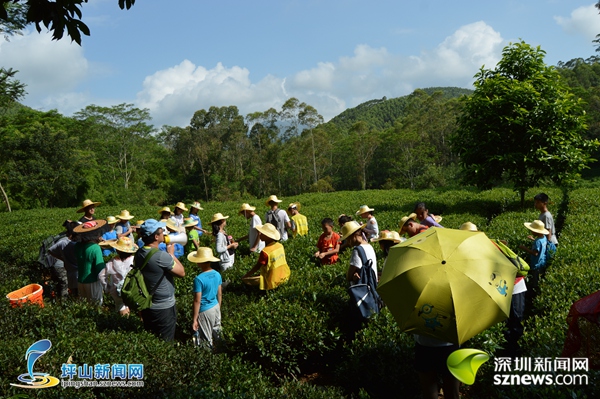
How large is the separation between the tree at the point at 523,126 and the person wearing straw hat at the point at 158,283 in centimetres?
1281

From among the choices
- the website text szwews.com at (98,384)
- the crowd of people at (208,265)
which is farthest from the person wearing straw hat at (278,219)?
the website text szwews.com at (98,384)

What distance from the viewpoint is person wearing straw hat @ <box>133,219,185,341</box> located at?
5.35 metres

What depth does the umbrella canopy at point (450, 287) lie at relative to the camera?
11.0 feet

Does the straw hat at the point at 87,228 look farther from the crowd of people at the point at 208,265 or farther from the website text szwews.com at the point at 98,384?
the website text szwews.com at the point at 98,384

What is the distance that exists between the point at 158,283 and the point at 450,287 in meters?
3.69

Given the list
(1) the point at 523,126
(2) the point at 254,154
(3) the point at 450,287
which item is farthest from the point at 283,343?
(2) the point at 254,154

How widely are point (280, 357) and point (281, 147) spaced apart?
167 feet

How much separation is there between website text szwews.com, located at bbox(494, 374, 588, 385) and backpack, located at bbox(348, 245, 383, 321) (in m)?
1.83

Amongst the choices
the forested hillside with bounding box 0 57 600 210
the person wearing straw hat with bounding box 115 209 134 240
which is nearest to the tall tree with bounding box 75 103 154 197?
the forested hillside with bounding box 0 57 600 210

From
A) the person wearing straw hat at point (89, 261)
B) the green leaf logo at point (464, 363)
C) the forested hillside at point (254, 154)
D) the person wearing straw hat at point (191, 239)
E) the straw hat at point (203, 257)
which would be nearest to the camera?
the green leaf logo at point (464, 363)

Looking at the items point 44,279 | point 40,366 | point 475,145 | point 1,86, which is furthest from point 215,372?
point 1,86

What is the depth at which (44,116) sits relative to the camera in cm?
4409

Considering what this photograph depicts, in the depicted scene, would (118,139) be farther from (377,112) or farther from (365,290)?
(377,112)

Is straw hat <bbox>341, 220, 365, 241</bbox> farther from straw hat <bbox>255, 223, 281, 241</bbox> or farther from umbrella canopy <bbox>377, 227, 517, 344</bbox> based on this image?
umbrella canopy <bbox>377, 227, 517, 344</bbox>
